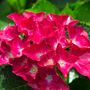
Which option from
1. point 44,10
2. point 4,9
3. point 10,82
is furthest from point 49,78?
point 4,9

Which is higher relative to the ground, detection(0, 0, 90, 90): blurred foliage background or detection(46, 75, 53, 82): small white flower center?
detection(46, 75, 53, 82): small white flower center

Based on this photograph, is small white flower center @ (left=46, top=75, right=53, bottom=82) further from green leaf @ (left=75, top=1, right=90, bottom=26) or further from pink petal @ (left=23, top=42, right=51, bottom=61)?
green leaf @ (left=75, top=1, right=90, bottom=26)

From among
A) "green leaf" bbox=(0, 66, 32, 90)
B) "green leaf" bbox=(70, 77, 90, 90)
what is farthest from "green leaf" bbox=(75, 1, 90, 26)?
"green leaf" bbox=(0, 66, 32, 90)

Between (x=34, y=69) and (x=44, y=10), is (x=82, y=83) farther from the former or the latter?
(x=44, y=10)

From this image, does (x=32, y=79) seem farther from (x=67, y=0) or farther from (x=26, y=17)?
(x=67, y=0)

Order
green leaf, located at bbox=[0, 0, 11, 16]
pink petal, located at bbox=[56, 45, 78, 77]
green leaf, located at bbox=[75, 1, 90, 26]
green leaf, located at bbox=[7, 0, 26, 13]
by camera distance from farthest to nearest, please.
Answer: green leaf, located at bbox=[0, 0, 11, 16] < green leaf, located at bbox=[7, 0, 26, 13] < green leaf, located at bbox=[75, 1, 90, 26] < pink petal, located at bbox=[56, 45, 78, 77]
